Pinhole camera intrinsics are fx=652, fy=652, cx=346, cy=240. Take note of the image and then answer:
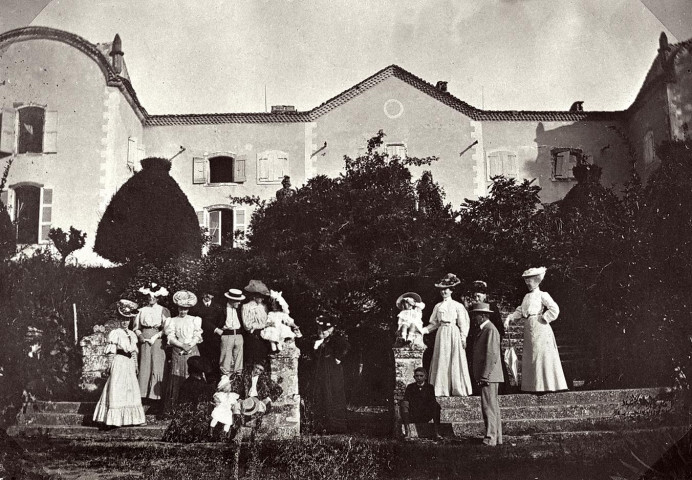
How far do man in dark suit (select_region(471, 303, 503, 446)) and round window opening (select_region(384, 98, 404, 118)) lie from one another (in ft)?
43.8

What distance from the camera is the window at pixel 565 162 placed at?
18359mm

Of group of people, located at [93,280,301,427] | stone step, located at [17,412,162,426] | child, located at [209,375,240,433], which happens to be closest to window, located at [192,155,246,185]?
group of people, located at [93,280,301,427]

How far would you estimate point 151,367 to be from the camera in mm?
8742

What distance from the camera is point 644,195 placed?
918 centimetres

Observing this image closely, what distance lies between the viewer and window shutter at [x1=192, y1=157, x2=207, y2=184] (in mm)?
19672

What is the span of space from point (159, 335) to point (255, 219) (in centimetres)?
582

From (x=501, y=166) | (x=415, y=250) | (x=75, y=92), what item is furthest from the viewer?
(x=501, y=166)

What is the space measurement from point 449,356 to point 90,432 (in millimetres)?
4321

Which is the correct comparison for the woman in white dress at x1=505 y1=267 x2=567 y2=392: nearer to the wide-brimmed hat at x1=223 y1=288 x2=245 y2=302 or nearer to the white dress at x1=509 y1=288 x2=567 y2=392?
the white dress at x1=509 y1=288 x2=567 y2=392

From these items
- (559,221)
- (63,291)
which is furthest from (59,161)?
(559,221)

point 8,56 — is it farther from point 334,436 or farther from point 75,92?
point 334,436

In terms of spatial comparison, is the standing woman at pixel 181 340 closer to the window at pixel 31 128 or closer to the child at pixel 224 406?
the child at pixel 224 406

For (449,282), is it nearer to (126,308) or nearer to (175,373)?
(175,373)

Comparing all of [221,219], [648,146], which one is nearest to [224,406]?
[648,146]
